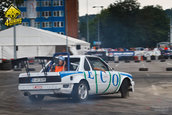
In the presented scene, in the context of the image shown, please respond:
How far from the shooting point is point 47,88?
1204 centimetres

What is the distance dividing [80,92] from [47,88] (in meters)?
0.94

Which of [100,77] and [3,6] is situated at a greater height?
[3,6]

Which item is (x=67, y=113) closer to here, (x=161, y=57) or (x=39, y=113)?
(x=39, y=113)

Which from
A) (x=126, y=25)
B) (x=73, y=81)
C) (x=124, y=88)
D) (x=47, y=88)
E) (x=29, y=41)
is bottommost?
(x=124, y=88)

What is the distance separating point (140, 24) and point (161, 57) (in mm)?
44671

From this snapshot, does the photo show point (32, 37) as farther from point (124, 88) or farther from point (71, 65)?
point (71, 65)

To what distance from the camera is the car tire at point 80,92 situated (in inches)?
477

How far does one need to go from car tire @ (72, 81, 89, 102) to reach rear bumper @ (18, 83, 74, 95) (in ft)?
0.49

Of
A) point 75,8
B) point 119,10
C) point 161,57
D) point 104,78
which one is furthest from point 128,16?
point 104,78

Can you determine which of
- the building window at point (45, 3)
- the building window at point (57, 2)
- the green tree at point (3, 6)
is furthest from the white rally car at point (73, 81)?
the building window at point (45, 3)

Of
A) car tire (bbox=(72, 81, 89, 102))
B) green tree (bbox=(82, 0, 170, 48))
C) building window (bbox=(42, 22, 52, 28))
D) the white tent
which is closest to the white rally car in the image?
car tire (bbox=(72, 81, 89, 102))

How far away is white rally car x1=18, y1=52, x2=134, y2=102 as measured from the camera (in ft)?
39.3

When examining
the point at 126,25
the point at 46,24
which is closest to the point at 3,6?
the point at 126,25

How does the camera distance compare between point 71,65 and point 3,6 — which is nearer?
point 71,65
